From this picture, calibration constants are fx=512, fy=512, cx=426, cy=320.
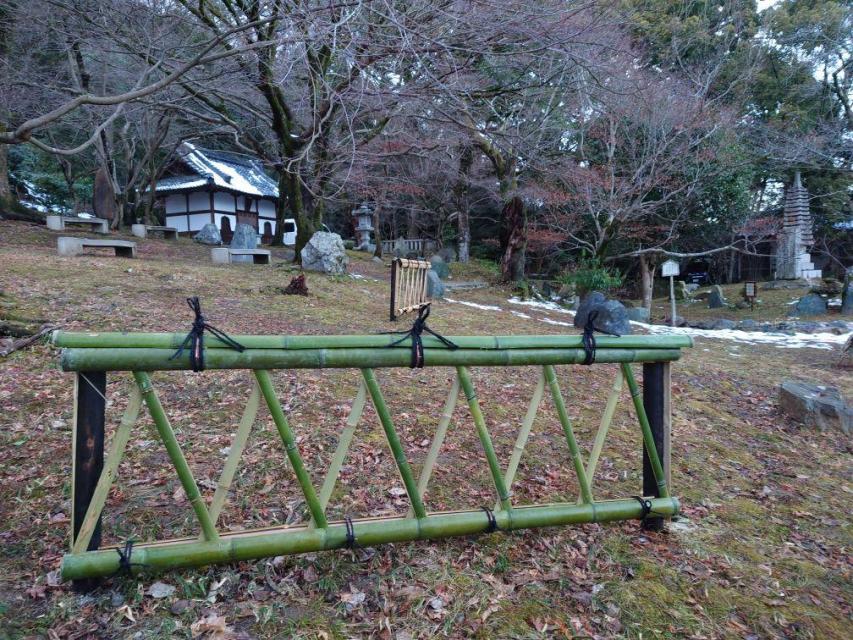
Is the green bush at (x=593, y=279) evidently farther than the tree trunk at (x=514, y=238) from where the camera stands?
No

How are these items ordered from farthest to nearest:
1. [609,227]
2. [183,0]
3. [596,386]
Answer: [609,227], [183,0], [596,386]

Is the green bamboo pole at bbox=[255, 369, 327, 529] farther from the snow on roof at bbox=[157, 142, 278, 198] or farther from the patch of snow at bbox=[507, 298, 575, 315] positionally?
the snow on roof at bbox=[157, 142, 278, 198]

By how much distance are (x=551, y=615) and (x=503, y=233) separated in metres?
15.4

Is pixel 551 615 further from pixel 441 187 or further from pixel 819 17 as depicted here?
pixel 819 17

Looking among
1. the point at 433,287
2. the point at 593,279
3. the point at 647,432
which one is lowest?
the point at 647,432

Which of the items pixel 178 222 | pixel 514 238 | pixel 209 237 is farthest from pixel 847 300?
pixel 178 222

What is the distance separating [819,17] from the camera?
17.0 m

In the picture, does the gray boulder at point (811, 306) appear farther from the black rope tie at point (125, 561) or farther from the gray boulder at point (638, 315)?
the black rope tie at point (125, 561)

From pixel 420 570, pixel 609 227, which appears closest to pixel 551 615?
pixel 420 570

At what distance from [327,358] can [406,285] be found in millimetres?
6295

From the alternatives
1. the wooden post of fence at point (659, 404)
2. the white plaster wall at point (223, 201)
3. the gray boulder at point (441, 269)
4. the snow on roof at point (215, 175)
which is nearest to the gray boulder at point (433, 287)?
the gray boulder at point (441, 269)

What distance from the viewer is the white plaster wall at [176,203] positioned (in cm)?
2294

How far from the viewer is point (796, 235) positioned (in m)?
18.9

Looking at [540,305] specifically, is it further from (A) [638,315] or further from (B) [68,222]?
(B) [68,222]
